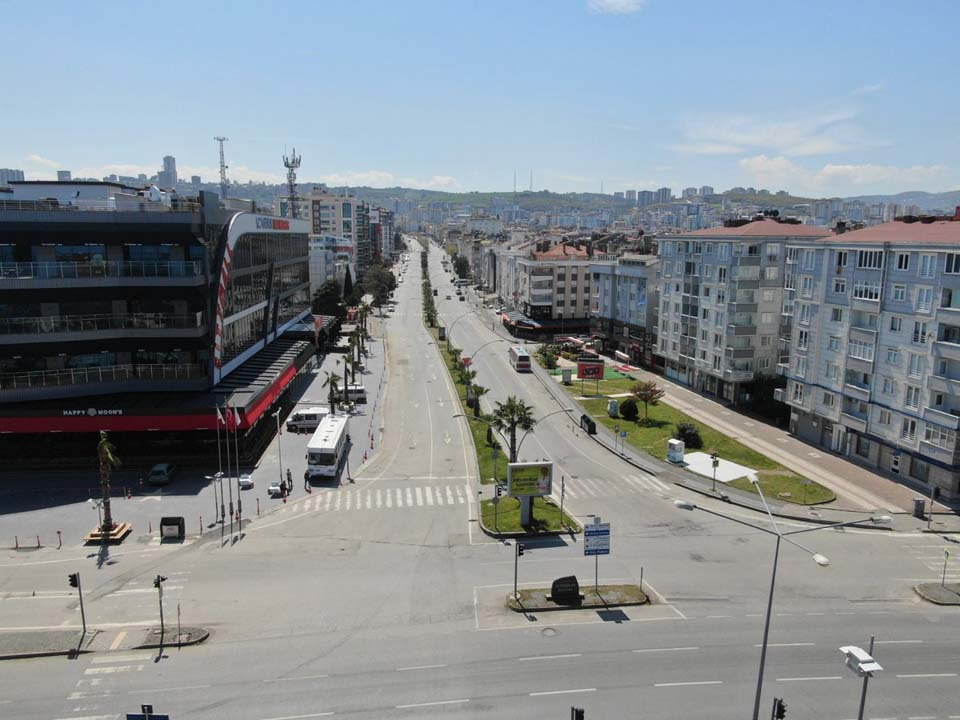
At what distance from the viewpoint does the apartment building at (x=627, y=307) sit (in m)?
95.9

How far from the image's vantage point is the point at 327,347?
4178 inches

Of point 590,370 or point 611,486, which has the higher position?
point 590,370

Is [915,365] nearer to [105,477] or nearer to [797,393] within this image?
[797,393]

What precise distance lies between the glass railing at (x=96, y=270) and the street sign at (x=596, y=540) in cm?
3760

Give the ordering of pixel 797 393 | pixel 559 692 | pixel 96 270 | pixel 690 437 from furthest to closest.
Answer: pixel 797 393 → pixel 690 437 → pixel 96 270 → pixel 559 692

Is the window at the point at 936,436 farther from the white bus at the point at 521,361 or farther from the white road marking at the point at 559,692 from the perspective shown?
the white bus at the point at 521,361

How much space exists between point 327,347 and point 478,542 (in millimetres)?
72272

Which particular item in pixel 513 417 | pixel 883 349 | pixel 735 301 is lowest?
pixel 513 417

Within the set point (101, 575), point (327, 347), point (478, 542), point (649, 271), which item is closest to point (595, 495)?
point (478, 542)

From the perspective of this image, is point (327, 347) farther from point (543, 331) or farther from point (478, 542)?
point (478, 542)

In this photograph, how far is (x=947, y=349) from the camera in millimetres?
45812

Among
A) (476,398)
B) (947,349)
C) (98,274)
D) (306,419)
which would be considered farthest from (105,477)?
Result: (947,349)

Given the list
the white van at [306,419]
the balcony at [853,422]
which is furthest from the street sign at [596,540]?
the white van at [306,419]

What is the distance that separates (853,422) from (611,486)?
2126cm
